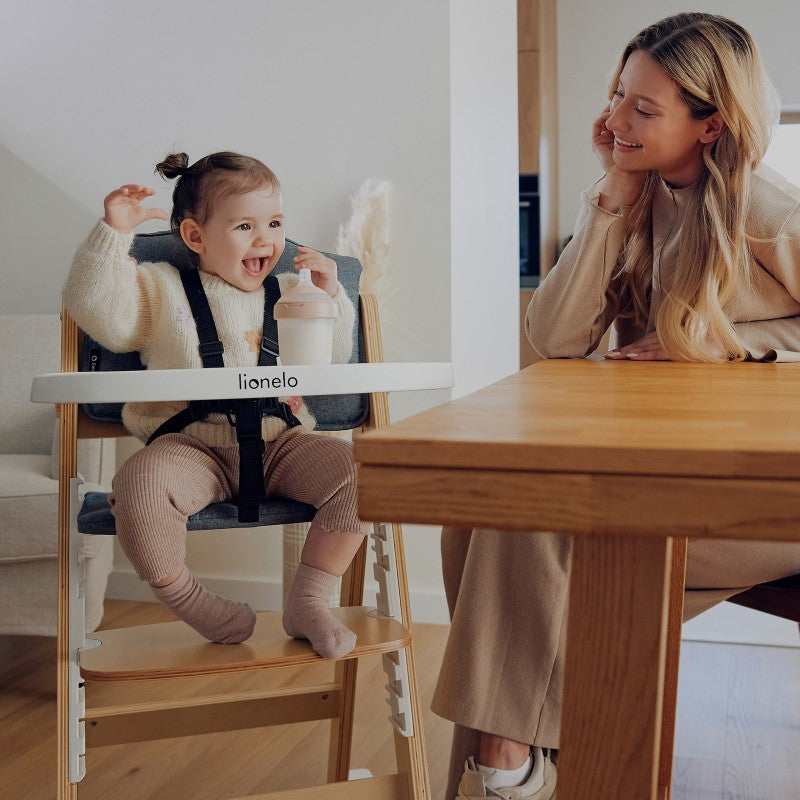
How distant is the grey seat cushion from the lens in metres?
1.34

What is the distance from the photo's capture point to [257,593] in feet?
8.96

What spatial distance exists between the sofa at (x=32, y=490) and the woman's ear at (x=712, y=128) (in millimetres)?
1217

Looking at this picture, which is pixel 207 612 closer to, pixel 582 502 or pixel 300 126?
pixel 582 502

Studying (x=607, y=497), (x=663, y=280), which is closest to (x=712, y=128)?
(x=663, y=280)

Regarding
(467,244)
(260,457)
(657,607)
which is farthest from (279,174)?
(657,607)

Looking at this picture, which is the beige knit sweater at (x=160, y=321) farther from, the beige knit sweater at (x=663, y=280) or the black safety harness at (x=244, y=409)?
the beige knit sweater at (x=663, y=280)

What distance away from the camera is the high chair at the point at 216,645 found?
48.2 inches

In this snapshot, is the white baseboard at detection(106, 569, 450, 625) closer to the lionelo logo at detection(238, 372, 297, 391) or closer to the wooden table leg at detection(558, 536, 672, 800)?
the lionelo logo at detection(238, 372, 297, 391)

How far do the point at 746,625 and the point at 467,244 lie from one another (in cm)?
119

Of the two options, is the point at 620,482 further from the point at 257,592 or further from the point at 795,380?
the point at 257,592

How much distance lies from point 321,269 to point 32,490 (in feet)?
3.20

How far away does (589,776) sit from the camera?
51 centimetres

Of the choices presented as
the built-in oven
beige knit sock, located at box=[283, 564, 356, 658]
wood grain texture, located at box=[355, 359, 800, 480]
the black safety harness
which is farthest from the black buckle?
the built-in oven

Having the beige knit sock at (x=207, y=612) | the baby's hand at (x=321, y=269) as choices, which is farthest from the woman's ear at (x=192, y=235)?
the beige knit sock at (x=207, y=612)
